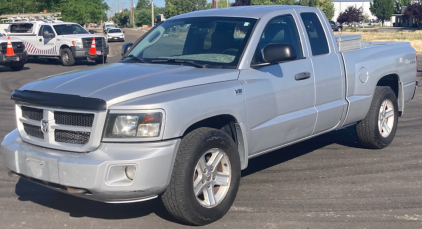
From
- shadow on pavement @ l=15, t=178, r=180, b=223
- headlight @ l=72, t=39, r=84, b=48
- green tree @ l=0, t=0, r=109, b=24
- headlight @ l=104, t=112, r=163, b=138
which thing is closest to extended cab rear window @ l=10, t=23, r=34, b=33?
headlight @ l=72, t=39, r=84, b=48

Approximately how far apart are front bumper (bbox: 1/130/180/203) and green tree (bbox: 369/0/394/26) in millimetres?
104187

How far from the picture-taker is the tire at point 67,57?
21.5 metres

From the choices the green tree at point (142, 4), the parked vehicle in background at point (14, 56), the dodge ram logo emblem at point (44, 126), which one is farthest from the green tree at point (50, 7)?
the green tree at point (142, 4)

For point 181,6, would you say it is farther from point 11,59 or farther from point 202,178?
point 202,178

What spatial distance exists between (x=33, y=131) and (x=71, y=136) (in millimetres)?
534

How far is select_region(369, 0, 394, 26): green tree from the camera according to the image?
101188mm

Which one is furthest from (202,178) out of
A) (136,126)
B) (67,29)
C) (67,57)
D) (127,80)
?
(67,29)

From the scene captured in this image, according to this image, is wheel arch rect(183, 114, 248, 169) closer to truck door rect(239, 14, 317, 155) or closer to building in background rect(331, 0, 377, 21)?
truck door rect(239, 14, 317, 155)

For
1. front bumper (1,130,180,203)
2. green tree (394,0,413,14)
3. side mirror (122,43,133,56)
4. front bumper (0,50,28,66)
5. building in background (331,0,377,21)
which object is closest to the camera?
front bumper (1,130,180,203)

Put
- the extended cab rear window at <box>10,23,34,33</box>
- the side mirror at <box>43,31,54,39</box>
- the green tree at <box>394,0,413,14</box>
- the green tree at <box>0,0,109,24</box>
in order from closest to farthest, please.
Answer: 1. the side mirror at <box>43,31,54,39</box>
2. the extended cab rear window at <box>10,23,34,33</box>
3. the green tree at <box>0,0,109,24</box>
4. the green tree at <box>394,0,413,14</box>

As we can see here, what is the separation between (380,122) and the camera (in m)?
6.89

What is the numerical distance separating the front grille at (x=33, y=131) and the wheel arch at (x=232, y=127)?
4.47 feet

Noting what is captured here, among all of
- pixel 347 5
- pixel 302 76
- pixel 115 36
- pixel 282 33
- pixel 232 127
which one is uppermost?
pixel 347 5

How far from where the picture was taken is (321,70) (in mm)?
5727
